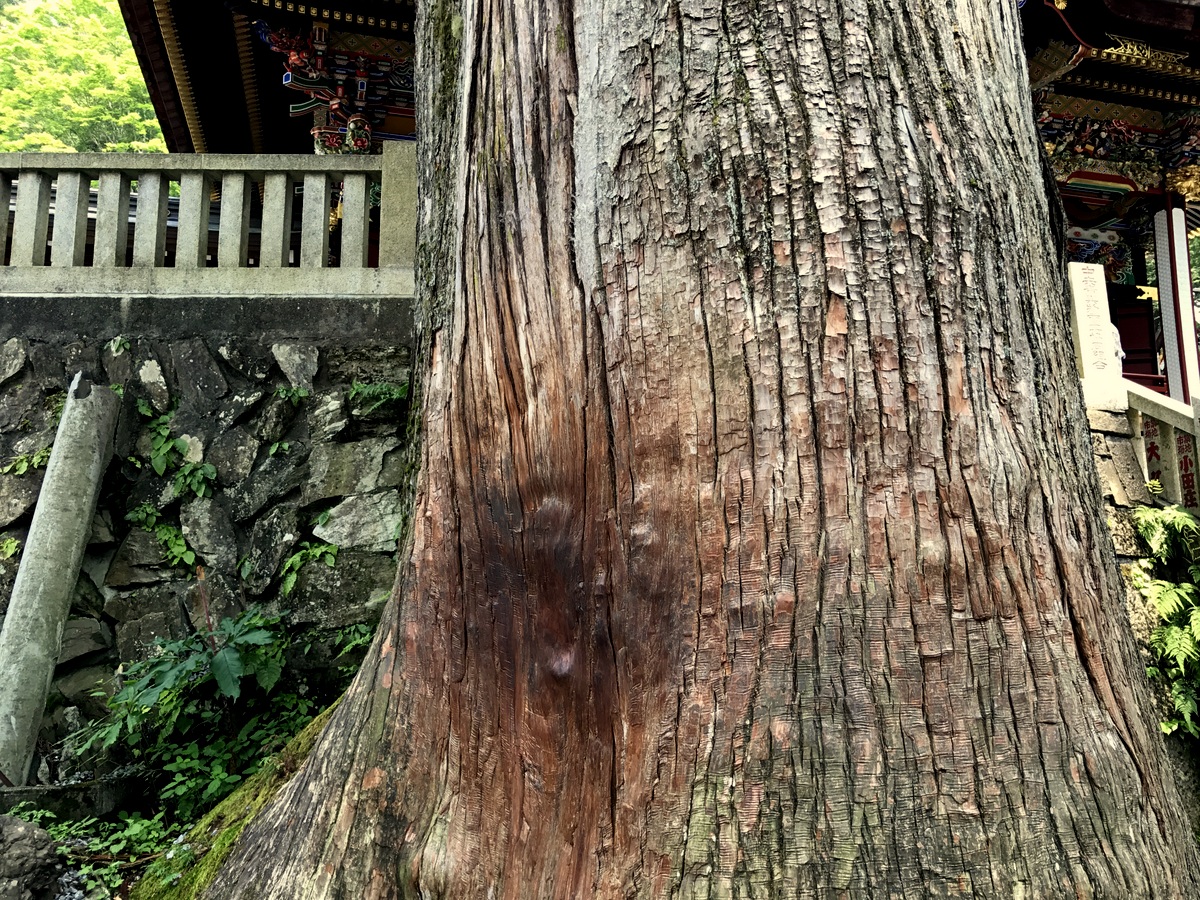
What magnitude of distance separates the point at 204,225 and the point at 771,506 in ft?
13.6

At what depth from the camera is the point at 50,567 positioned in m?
3.54

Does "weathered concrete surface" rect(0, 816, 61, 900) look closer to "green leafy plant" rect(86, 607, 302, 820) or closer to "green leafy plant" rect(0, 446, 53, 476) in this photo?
"green leafy plant" rect(86, 607, 302, 820)

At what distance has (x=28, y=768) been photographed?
128 inches

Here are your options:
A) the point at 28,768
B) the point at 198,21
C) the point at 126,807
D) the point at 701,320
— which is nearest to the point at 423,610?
the point at 701,320

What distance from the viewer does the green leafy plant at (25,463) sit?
12.7 ft

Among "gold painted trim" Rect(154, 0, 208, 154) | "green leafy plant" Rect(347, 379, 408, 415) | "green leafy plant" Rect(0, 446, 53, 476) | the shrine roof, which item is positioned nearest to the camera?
"green leafy plant" Rect(0, 446, 53, 476)

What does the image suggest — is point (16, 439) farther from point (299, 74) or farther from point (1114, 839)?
point (1114, 839)

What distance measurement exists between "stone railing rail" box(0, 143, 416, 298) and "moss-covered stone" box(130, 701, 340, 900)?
2.50 m

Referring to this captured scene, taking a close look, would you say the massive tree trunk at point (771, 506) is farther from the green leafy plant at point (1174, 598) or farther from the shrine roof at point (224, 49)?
the shrine roof at point (224, 49)

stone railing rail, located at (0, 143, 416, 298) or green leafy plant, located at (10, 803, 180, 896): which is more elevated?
stone railing rail, located at (0, 143, 416, 298)

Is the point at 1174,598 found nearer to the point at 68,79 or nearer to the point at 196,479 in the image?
the point at 196,479

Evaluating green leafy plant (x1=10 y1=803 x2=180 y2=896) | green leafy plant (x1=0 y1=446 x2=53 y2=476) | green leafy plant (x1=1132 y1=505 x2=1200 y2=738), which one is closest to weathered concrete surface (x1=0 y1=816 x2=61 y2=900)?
green leafy plant (x1=10 y1=803 x2=180 y2=896)

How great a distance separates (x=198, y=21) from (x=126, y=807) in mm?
5398

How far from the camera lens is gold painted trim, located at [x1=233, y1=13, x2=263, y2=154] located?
20.1 feet
